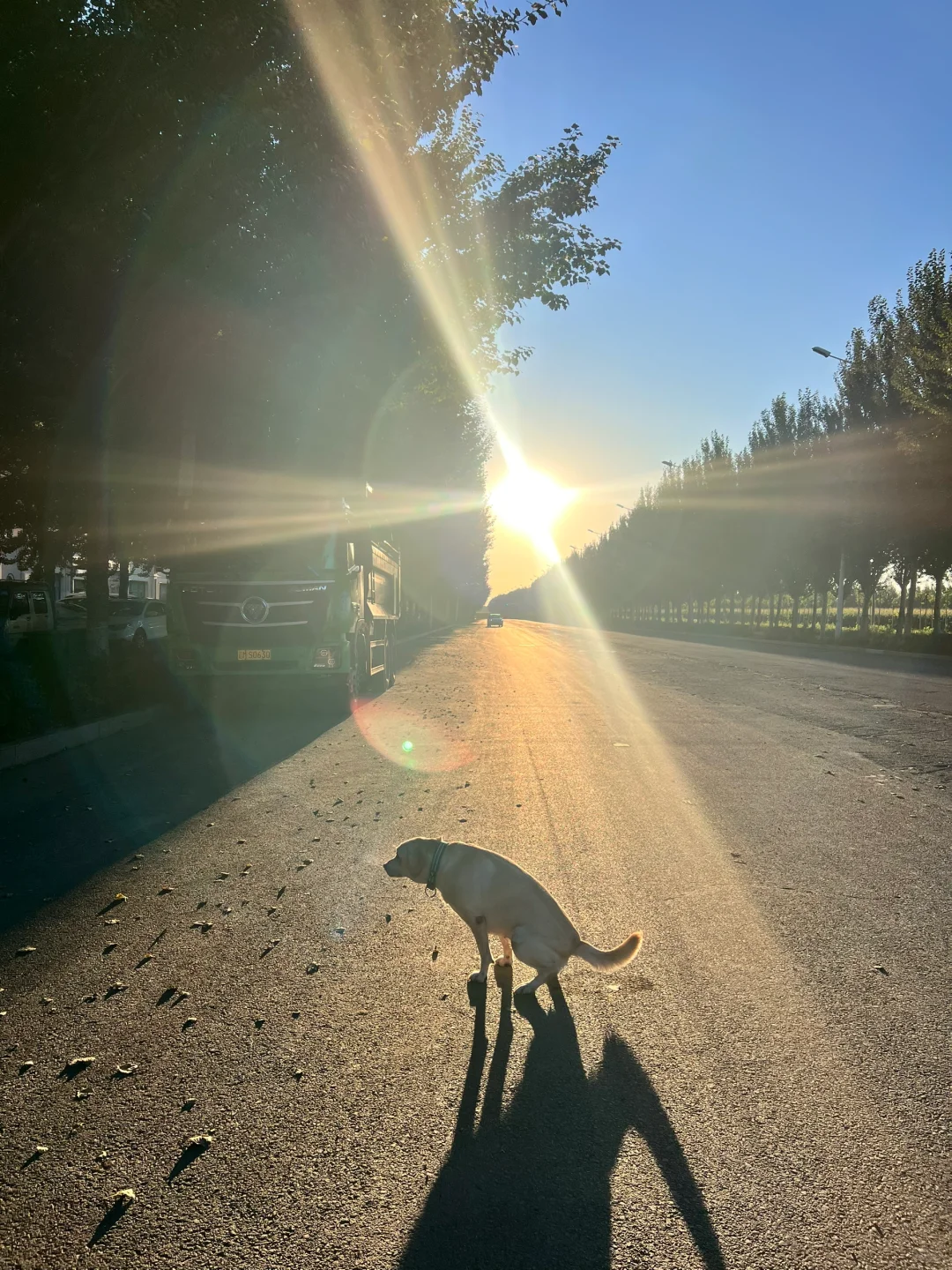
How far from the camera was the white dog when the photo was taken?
3.73 meters

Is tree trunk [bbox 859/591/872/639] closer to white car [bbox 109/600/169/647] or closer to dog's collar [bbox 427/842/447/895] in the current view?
white car [bbox 109/600/169/647]

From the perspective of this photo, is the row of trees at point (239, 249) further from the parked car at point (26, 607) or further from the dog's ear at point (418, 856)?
the dog's ear at point (418, 856)

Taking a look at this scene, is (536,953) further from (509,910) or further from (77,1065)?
(77,1065)

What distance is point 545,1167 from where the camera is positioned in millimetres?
2652

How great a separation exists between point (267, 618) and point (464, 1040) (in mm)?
9918

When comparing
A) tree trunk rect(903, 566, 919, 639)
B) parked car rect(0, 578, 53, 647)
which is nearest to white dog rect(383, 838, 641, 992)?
parked car rect(0, 578, 53, 647)

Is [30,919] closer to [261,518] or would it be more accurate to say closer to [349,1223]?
[349,1223]

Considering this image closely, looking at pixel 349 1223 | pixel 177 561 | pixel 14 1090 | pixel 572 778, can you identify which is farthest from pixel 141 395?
pixel 349 1223

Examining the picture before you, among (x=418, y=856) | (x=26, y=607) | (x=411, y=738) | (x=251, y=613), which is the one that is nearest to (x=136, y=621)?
(x=26, y=607)

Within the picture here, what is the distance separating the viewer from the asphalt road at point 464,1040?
2.40 meters

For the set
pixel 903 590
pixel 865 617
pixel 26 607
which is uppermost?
pixel 26 607

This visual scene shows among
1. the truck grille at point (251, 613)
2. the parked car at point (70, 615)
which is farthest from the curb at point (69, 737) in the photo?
the parked car at point (70, 615)

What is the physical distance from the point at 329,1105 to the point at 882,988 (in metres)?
2.38

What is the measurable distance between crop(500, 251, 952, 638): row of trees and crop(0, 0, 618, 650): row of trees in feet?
43.6
